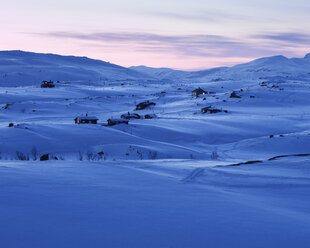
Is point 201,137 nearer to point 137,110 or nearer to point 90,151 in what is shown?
point 90,151

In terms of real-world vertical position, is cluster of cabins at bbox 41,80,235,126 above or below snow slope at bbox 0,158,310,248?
below

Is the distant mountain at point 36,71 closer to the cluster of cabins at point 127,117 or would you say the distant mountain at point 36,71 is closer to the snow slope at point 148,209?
the cluster of cabins at point 127,117

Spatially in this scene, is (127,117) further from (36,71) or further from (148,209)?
(36,71)

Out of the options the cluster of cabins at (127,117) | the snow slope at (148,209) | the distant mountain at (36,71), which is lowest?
the cluster of cabins at (127,117)

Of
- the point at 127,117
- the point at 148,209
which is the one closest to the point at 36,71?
the point at 127,117

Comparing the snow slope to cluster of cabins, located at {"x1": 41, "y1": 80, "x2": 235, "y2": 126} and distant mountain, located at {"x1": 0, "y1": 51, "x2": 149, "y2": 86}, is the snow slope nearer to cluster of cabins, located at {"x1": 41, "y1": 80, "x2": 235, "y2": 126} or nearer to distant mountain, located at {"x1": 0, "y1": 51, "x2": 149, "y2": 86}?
cluster of cabins, located at {"x1": 41, "y1": 80, "x2": 235, "y2": 126}

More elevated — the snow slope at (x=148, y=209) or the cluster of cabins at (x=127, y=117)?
the snow slope at (x=148, y=209)

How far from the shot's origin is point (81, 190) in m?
4.40

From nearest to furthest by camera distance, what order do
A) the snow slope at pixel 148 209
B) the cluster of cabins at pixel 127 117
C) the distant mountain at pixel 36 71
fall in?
the snow slope at pixel 148 209 → the cluster of cabins at pixel 127 117 → the distant mountain at pixel 36 71

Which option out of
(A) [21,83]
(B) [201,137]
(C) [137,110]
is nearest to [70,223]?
(B) [201,137]

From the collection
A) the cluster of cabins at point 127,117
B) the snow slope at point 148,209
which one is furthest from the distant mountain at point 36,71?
the snow slope at point 148,209

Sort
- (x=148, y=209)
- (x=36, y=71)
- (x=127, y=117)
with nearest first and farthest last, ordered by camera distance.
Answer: (x=148, y=209), (x=127, y=117), (x=36, y=71)

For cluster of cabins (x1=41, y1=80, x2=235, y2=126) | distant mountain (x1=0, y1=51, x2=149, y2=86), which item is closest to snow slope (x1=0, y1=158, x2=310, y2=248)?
cluster of cabins (x1=41, y1=80, x2=235, y2=126)

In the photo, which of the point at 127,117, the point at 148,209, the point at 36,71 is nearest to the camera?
the point at 148,209
